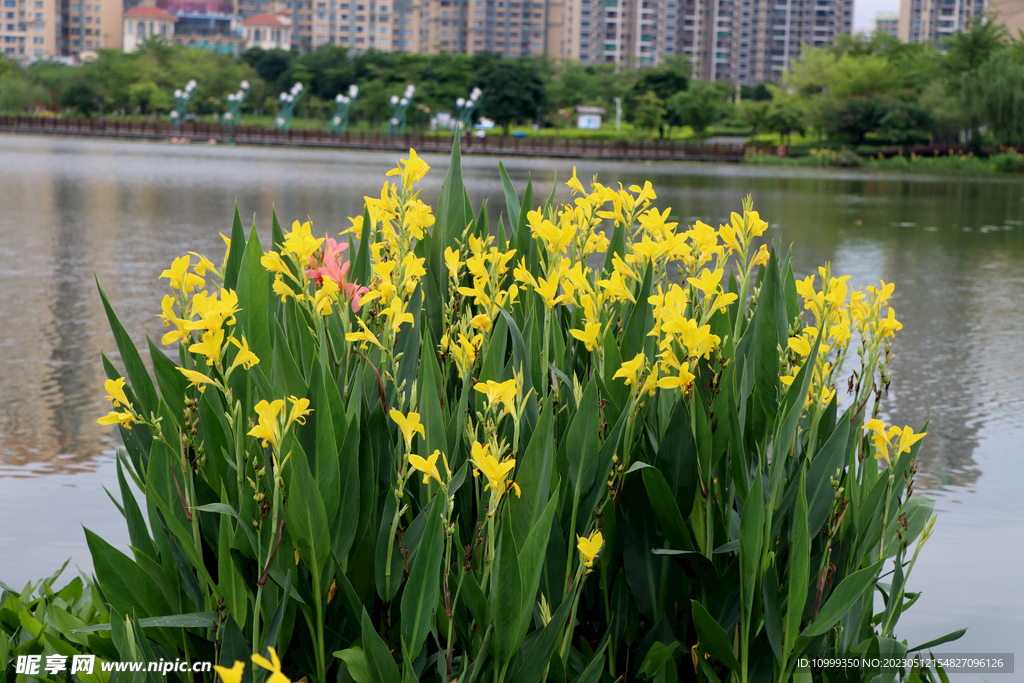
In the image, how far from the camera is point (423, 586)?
48.3 inches

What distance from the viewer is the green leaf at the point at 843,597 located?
1309mm

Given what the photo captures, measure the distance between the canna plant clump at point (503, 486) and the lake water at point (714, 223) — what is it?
0.26 metres

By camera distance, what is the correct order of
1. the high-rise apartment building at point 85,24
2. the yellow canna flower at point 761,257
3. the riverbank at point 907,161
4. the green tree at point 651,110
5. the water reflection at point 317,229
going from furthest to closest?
the high-rise apartment building at point 85,24, the green tree at point 651,110, the riverbank at point 907,161, the water reflection at point 317,229, the yellow canna flower at point 761,257

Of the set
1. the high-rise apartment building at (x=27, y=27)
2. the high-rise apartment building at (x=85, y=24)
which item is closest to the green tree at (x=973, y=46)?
the high-rise apartment building at (x=85, y=24)

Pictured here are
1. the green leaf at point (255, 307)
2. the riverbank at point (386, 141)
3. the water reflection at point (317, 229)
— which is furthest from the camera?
the riverbank at point (386, 141)

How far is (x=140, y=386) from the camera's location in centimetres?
143

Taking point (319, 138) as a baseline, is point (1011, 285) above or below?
below

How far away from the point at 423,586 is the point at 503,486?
0.60 feet

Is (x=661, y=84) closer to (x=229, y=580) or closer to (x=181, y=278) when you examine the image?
(x=181, y=278)

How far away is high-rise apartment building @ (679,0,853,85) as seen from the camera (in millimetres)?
136375

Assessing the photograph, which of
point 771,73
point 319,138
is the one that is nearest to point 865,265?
point 319,138

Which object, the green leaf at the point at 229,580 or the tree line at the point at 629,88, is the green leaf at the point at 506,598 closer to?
the green leaf at the point at 229,580

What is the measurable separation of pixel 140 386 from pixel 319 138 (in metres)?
53.8

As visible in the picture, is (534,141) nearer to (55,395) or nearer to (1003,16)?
(1003,16)
